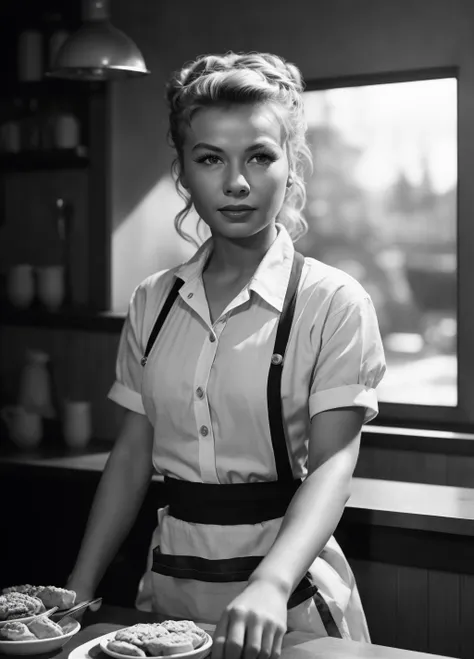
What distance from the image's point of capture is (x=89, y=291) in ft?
12.1

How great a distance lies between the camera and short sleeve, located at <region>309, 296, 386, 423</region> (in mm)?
1666

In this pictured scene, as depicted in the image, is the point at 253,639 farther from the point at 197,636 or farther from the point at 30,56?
the point at 30,56

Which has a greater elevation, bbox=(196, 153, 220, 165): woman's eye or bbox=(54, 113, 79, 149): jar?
bbox=(54, 113, 79, 149): jar

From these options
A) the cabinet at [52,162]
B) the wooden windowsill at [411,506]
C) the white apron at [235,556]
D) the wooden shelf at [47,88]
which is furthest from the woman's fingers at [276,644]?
the wooden shelf at [47,88]

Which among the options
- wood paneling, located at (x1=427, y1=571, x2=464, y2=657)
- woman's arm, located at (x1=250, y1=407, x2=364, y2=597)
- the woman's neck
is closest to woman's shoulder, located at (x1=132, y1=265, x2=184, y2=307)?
the woman's neck

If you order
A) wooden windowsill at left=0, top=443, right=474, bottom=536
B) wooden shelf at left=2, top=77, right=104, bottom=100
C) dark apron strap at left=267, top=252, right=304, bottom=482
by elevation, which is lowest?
wooden windowsill at left=0, top=443, right=474, bottom=536

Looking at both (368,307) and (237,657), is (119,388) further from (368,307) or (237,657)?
(237,657)

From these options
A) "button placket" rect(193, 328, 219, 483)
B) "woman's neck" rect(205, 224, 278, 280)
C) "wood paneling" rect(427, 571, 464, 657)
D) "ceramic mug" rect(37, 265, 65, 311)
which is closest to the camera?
"button placket" rect(193, 328, 219, 483)

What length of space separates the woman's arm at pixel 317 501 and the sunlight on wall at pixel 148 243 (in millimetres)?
2030

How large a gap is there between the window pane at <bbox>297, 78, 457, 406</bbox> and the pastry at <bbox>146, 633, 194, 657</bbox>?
2.02 m

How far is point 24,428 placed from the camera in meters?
3.54

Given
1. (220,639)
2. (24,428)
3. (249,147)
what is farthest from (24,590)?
(24,428)

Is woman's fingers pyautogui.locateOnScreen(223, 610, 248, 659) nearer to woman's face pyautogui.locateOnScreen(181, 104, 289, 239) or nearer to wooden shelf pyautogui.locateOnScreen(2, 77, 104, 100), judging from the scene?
woman's face pyautogui.locateOnScreen(181, 104, 289, 239)

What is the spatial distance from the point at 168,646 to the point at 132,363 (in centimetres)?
77
